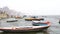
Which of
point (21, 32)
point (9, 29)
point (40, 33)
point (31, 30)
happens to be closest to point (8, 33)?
point (9, 29)

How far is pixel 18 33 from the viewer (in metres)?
26.0

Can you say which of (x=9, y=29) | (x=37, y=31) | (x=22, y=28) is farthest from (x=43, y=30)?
(x=9, y=29)

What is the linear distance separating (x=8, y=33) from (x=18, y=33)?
2.03m

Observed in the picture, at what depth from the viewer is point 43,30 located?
28.4 metres

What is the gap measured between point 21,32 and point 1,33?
4073 millimetres

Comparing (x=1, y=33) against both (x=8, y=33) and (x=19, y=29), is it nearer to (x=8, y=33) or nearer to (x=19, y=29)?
(x=8, y=33)

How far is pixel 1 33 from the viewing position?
26281 mm

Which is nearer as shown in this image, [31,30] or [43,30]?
[31,30]

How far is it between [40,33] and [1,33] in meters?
7.94

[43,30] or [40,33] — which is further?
[43,30]

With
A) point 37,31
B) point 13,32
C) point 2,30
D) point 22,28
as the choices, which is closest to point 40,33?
point 37,31

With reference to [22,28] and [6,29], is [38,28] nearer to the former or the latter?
[22,28]

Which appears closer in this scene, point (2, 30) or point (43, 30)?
point (2, 30)

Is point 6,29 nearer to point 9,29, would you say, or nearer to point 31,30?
point 9,29
